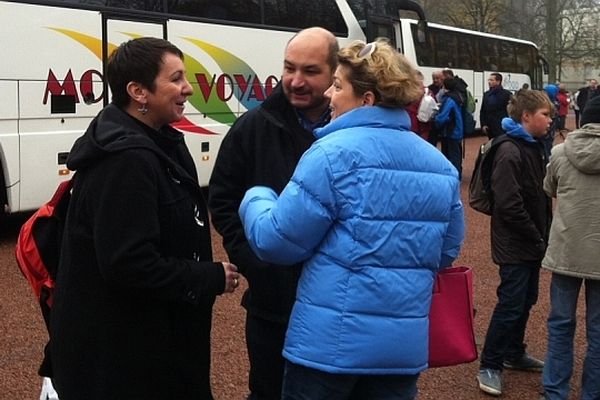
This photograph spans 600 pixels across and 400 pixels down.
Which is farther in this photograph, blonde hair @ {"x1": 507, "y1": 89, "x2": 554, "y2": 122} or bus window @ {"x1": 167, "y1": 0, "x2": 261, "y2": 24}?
bus window @ {"x1": 167, "y1": 0, "x2": 261, "y2": 24}

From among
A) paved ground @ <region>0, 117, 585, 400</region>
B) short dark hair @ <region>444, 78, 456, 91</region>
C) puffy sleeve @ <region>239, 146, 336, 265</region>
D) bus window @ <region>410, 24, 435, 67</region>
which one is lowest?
paved ground @ <region>0, 117, 585, 400</region>

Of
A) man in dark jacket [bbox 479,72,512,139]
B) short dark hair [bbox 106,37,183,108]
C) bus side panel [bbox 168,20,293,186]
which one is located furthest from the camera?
man in dark jacket [bbox 479,72,512,139]

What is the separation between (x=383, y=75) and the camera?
2.35 metres

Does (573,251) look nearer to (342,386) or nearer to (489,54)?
(342,386)

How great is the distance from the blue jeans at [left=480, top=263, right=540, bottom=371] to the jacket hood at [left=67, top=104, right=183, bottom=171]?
2.64 metres

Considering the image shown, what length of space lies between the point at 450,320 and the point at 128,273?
1.09m

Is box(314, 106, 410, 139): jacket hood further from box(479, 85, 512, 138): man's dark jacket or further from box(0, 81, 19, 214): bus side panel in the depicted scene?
box(479, 85, 512, 138): man's dark jacket

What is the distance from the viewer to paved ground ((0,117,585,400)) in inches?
182

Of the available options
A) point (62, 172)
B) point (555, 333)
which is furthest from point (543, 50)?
point (555, 333)

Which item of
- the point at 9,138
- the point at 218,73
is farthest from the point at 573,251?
the point at 218,73

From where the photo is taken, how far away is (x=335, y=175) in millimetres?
2252

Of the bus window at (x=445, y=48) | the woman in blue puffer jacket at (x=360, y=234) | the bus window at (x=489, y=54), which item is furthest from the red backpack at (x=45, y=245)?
the bus window at (x=489, y=54)

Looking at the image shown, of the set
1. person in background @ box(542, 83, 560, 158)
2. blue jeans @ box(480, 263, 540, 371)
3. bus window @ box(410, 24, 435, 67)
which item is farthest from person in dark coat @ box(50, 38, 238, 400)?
bus window @ box(410, 24, 435, 67)

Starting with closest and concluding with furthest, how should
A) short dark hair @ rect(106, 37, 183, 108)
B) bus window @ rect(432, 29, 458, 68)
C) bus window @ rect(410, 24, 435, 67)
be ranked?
short dark hair @ rect(106, 37, 183, 108) → bus window @ rect(410, 24, 435, 67) → bus window @ rect(432, 29, 458, 68)
